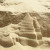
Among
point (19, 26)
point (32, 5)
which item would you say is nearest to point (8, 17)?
point (19, 26)

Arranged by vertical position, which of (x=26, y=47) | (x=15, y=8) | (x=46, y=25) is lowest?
(x=26, y=47)

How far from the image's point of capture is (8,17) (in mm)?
5734

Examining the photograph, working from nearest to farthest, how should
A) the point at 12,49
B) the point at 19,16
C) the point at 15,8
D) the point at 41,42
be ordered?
the point at 12,49
the point at 41,42
the point at 19,16
the point at 15,8

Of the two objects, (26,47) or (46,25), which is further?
(46,25)

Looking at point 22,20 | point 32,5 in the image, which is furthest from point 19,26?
point 32,5

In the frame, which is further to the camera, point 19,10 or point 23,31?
point 19,10

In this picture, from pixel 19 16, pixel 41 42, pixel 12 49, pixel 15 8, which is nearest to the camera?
pixel 12 49

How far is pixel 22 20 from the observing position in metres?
5.55

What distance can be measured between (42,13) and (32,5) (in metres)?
0.73

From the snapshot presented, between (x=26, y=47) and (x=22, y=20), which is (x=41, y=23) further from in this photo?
(x=26, y=47)

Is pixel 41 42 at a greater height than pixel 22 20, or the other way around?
pixel 22 20

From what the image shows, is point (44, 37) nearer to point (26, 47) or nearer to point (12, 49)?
point (26, 47)

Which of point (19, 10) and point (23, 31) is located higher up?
point (19, 10)

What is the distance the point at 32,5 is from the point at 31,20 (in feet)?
3.47
